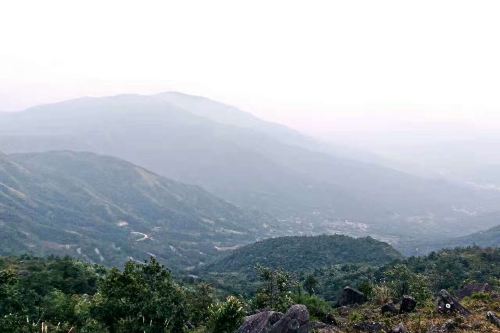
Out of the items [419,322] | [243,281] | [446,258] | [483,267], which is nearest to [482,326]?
[419,322]

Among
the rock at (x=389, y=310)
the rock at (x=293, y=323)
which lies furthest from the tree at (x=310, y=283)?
the rock at (x=293, y=323)

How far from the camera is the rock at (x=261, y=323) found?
1560 inches

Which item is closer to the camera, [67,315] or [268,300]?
[67,315]

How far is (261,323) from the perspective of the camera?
132 feet

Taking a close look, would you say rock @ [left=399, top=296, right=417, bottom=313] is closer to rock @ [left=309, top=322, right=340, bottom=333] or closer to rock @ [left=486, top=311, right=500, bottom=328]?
rock @ [left=486, top=311, right=500, bottom=328]

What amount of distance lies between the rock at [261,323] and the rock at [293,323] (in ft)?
2.21

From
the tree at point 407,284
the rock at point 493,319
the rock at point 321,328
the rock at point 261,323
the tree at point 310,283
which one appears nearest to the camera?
the rock at point 261,323

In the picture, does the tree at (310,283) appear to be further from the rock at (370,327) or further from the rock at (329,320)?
the rock at (370,327)

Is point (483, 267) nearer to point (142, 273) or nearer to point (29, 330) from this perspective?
point (142, 273)

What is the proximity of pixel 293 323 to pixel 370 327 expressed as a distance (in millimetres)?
9475

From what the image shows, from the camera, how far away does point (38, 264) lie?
118625 millimetres

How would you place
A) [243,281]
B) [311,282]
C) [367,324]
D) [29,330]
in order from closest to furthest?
[367,324] → [29,330] → [311,282] → [243,281]

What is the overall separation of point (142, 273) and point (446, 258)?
10725 cm

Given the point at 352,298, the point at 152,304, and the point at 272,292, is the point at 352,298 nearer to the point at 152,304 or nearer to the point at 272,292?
the point at 272,292
